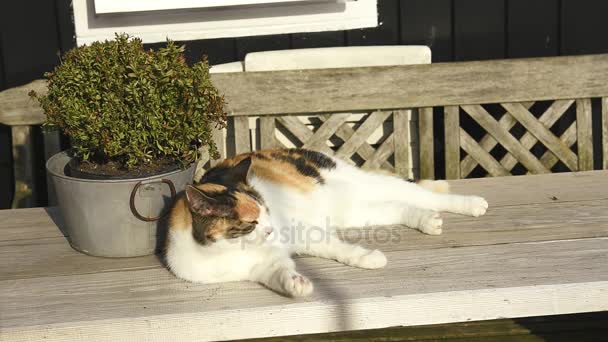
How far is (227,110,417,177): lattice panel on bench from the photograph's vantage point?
3.20m

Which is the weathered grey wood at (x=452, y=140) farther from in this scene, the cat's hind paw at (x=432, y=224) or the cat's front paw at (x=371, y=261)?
the cat's front paw at (x=371, y=261)

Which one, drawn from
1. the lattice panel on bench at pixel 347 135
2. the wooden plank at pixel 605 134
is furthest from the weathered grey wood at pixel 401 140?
the wooden plank at pixel 605 134

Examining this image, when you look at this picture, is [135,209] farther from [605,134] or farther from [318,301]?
[605,134]

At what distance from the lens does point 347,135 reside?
3.25 m

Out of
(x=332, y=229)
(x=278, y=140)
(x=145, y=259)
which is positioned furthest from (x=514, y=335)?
(x=145, y=259)

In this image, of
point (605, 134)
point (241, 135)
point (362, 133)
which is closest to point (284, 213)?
point (241, 135)

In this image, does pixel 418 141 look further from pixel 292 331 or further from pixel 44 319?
pixel 44 319

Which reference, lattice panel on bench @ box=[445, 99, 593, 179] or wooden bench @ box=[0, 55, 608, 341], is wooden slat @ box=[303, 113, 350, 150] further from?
lattice panel on bench @ box=[445, 99, 593, 179]

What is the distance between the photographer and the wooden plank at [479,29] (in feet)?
12.0

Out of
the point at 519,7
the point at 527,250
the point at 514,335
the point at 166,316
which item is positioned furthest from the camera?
the point at 519,7

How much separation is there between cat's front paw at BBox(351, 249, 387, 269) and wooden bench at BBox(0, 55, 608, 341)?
3 cm

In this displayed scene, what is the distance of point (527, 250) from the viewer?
2.28m

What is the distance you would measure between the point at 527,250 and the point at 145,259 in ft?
3.95

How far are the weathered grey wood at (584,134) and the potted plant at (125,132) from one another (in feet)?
5.57
